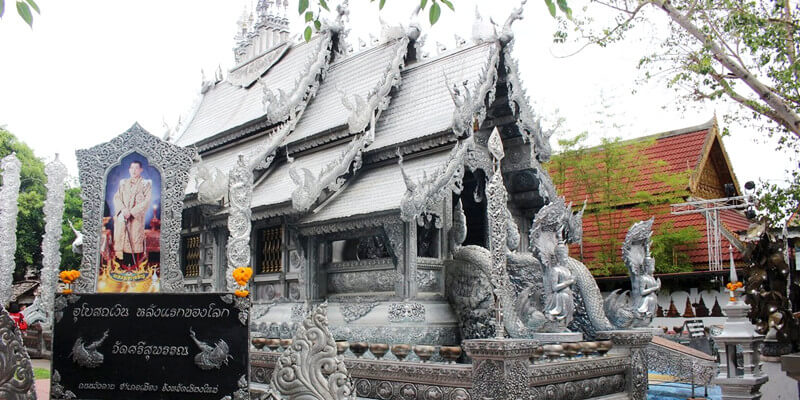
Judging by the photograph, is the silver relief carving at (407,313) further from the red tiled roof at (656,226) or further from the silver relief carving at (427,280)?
the red tiled roof at (656,226)

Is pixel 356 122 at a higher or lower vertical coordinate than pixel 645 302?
higher

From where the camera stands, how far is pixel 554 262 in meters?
11.1

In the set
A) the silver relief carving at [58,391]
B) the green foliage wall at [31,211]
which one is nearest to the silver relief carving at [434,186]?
the silver relief carving at [58,391]

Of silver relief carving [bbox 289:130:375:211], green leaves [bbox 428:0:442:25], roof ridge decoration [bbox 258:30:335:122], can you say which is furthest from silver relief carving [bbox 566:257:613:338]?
roof ridge decoration [bbox 258:30:335:122]

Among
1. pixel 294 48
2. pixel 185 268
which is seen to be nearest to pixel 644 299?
pixel 185 268

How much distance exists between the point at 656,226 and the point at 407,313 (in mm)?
14376

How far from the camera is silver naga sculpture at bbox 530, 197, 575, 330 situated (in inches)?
421

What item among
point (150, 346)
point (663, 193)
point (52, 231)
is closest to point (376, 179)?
point (150, 346)

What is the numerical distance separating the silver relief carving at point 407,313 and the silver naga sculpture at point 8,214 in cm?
1067

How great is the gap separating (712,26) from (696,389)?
6709mm

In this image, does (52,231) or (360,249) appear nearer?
(360,249)

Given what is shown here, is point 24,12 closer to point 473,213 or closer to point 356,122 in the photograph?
point 356,122

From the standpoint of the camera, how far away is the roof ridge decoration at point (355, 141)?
12281 millimetres

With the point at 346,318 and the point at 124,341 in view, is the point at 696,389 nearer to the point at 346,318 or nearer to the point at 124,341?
the point at 346,318
